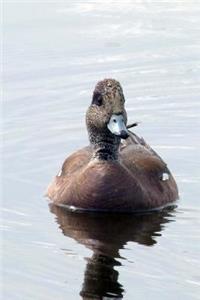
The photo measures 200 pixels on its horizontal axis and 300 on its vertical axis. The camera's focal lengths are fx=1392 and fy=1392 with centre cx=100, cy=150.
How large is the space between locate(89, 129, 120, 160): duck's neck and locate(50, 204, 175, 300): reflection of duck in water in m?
0.70

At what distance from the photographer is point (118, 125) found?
14062mm

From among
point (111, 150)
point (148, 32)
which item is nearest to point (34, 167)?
point (111, 150)

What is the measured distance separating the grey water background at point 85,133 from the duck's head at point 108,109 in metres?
0.95

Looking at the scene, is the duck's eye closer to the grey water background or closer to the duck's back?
the duck's back

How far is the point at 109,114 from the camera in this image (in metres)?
14.3

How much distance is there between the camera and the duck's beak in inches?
544

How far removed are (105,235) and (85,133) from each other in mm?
3452

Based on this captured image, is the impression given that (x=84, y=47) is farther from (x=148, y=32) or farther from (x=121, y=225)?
(x=121, y=225)

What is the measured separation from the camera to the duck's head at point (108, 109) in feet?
46.6

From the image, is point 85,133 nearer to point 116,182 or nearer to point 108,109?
point 108,109

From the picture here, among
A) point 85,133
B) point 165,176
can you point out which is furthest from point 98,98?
point 85,133

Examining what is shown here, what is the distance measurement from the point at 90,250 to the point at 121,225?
102 centimetres

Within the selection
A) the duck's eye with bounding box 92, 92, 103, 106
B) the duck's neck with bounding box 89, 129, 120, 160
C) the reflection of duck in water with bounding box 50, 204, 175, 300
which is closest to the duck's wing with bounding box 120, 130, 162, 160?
the duck's neck with bounding box 89, 129, 120, 160

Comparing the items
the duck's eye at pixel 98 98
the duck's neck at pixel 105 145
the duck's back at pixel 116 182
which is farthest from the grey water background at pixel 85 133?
the duck's eye at pixel 98 98
